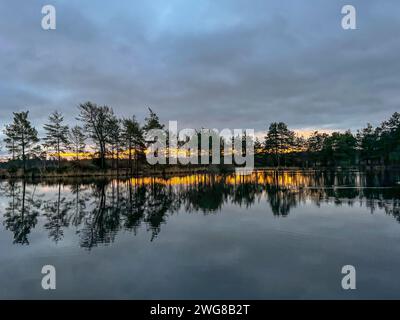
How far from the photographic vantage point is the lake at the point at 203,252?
15.1 feet

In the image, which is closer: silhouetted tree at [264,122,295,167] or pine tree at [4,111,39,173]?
pine tree at [4,111,39,173]

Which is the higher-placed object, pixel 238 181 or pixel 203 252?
pixel 238 181

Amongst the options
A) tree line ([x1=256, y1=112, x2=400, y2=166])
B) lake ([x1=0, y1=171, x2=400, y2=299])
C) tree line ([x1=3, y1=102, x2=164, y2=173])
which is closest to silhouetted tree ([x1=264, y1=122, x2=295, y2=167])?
tree line ([x1=256, y1=112, x2=400, y2=166])

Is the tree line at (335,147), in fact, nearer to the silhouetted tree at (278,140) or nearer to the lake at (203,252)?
the silhouetted tree at (278,140)

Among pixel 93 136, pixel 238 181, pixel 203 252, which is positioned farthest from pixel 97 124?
pixel 203 252

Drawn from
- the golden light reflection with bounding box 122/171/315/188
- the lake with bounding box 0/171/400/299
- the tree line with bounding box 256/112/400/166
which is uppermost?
the tree line with bounding box 256/112/400/166

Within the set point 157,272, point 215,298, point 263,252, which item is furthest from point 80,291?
point 263,252

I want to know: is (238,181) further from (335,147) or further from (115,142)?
(335,147)

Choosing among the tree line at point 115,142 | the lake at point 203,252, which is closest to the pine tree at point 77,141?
the tree line at point 115,142

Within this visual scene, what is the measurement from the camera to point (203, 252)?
6.48m

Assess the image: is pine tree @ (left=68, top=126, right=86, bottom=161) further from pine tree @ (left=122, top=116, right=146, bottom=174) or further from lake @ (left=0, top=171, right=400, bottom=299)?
lake @ (left=0, top=171, right=400, bottom=299)

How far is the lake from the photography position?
181 inches

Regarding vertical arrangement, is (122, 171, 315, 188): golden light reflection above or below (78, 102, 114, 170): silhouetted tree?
below

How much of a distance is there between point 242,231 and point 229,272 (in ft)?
10.4
